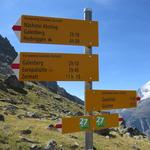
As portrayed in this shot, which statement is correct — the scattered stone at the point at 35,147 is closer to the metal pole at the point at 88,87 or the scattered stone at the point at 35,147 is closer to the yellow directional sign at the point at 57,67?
the metal pole at the point at 88,87

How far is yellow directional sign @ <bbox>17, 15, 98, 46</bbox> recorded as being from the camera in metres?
11.1

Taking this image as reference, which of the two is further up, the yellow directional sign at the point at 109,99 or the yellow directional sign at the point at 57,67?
the yellow directional sign at the point at 57,67

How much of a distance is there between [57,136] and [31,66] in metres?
19.7

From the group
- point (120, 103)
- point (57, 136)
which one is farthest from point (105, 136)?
point (120, 103)

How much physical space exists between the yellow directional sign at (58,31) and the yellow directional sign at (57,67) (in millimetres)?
435

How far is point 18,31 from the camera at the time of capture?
1109 cm

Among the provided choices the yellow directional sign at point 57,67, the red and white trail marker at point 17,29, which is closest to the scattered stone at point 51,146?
the yellow directional sign at point 57,67

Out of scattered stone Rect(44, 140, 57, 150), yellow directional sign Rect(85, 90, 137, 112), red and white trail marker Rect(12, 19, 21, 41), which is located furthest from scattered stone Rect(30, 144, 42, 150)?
red and white trail marker Rect(12, 19, 21, 41)

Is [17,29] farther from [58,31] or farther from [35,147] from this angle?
[35,147]

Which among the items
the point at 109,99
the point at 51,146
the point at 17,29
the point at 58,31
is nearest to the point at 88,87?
the point at 109,99

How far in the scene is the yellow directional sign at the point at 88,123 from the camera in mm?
11000

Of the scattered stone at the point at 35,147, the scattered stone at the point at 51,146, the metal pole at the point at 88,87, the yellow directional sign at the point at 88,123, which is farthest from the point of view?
the scattered stone at the point at 51,146

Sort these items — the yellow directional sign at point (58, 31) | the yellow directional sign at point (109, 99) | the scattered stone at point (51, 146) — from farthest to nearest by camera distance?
the scattered stone at point (51, 146), the yellow directional sign at point (109, 99), the yellow directional sign at point (58, 31)

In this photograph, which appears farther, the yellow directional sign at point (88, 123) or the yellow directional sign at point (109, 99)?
the yellow directional sign at point (109, 99)
